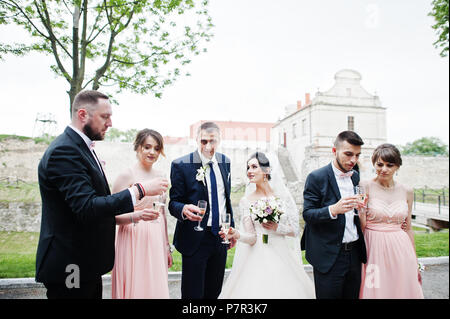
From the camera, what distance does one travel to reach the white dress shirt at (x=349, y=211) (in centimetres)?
286

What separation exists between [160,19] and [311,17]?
317 cm

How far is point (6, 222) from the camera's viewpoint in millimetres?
4961

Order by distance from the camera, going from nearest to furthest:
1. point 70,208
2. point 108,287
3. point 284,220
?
point 70,208
point 284,220
point 108,287

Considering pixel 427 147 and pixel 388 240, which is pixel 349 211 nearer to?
pixel 388 240

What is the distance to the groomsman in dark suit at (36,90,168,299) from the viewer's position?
2037mm

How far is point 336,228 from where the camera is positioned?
283 cm

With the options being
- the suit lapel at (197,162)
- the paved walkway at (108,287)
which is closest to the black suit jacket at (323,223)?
the suit lapel at (197,162)

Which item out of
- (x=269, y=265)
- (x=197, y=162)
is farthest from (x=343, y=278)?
(x=197, y=162)

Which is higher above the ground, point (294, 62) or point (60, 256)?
point (294, 62)

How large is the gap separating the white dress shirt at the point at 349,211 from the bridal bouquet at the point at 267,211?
2.26 ft

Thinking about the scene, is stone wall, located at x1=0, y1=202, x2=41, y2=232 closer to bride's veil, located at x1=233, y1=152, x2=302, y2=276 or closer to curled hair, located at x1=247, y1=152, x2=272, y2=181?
bride's veil, located at x1=233, y1=152, x2=302, y2=276

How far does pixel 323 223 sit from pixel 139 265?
6.80 feet
